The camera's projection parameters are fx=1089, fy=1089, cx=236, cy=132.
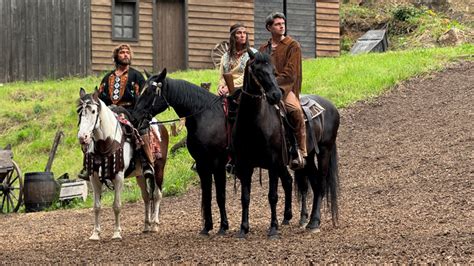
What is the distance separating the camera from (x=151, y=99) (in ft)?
43.1

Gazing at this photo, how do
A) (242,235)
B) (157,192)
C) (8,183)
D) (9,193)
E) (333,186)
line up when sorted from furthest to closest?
(9,193)
(8,183)
(157,192)
(333,186)
(242,235)

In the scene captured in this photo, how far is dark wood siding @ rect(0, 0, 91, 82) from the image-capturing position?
107ft

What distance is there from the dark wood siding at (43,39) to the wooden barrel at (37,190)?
1281cm

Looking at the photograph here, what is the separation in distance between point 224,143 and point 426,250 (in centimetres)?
378

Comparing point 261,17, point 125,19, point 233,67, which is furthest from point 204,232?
point 261,17

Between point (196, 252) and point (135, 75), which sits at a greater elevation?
point (135, 75)

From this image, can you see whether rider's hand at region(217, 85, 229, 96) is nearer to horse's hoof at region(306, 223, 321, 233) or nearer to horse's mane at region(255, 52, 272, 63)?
horse's mane at region(255, 52, 272, 63)

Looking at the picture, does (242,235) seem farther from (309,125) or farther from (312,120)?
(312,120)

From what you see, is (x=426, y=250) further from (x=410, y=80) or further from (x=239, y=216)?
(x=410, y=80)

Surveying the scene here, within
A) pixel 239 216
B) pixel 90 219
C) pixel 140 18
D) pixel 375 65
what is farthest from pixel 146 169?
pixel 140 18

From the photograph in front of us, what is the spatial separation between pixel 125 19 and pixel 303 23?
243 inches

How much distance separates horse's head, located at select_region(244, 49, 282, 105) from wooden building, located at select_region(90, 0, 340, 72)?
70.9 feet

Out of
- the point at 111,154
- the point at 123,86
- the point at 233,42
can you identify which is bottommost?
the point at 111,154

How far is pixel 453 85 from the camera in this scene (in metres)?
26.4
